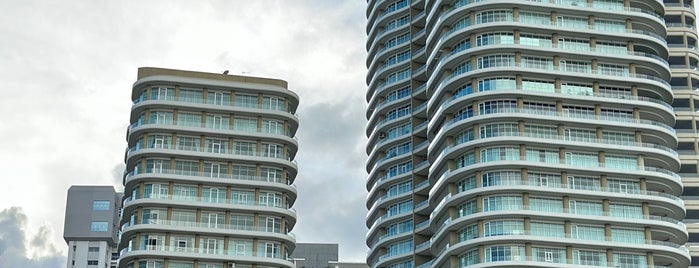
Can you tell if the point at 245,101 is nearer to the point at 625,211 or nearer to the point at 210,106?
the point at 210,106

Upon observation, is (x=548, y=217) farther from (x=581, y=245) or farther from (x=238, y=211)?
(x=238, y=211)

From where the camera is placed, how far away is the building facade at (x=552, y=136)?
138500 millimetres

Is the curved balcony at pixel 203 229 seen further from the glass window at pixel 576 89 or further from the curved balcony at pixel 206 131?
the glass window at pixel 576 89

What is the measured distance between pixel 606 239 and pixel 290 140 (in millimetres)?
45338

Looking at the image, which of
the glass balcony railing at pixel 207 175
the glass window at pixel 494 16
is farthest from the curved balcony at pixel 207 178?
the glass window at pixel 494 16

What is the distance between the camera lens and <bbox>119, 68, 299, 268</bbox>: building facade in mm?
149500

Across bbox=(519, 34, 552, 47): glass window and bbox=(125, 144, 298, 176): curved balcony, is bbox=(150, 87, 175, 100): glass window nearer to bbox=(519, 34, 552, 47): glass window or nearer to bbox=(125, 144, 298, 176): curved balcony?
bbox=(125, 144, 298, 176): curved balcony

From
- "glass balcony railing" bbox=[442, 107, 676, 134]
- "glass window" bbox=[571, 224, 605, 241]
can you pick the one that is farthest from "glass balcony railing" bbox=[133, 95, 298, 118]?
"glass window" bbox=[571, 224, 605, 241]

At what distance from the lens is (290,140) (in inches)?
6265

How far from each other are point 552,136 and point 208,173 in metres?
45.3

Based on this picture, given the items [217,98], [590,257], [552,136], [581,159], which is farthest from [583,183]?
[217,98]

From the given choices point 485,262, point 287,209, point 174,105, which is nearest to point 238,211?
point 287,209

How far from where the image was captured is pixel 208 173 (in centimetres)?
15438

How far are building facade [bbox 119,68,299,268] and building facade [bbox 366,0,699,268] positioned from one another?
2122cm
